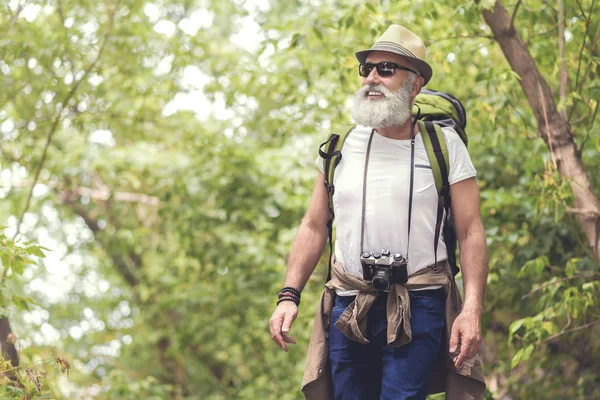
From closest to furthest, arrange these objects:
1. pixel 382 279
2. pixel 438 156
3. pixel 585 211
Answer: pixel 382 279 < pixel 438 156 < pixel 585 211

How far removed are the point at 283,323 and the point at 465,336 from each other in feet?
2.30

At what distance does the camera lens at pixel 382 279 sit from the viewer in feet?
9.66

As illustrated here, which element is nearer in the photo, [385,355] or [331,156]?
[385,355]

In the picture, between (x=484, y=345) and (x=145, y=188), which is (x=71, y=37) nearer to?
(x=145, y=188)

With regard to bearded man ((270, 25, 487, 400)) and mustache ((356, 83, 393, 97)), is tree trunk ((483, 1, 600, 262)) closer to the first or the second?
bearded man ((270, 25, 487, 400))

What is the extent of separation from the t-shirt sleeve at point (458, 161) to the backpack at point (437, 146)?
25mm

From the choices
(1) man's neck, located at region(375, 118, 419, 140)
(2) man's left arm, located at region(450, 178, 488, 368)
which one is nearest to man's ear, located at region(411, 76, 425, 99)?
(1) man's neck, located at region(375, 118, 419, 140)

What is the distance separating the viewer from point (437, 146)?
3088mm

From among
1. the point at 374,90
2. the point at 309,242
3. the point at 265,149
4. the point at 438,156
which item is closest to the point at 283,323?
the point at 309,242

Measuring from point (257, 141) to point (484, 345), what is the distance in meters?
3.97

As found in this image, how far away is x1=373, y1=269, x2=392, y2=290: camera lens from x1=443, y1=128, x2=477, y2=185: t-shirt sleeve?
1.45ft

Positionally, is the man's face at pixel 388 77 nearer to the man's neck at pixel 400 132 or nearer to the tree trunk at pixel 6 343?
the man's neck at pixel 400 132

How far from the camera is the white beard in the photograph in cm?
306

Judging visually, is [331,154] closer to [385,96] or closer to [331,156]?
[331,156]
